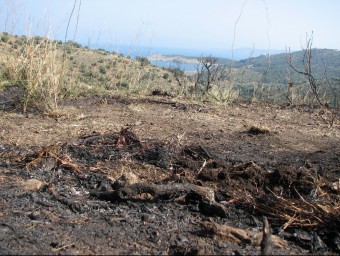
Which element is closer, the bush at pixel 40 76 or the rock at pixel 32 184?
the rock at pixel 32 184

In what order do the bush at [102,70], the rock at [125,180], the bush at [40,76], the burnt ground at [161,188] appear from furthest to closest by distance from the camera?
the bush at [102,70]
the bush at [40,76]
the rock at [125,180]
the burnt ground at [161,188]

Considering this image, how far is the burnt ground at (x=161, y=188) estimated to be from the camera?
1953 mm

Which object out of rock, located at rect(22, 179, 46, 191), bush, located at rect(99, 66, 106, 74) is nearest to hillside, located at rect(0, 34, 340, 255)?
rock, located at rect(22, 179, 46, 191)

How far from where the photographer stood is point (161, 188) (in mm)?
2410

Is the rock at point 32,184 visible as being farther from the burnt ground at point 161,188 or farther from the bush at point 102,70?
the bush at point 102,70

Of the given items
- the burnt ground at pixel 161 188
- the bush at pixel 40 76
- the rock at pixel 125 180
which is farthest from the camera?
the bush at pixel 40 76

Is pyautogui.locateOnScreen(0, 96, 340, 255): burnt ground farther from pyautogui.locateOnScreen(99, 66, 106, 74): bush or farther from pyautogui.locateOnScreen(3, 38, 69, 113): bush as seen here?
pyautogui.locateOnScreen(99, 66, 106, 74): bush

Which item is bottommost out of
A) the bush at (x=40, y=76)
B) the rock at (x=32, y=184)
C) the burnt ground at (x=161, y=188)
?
the rock at (x=32, y=184)

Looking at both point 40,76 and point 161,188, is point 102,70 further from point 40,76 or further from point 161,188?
point 161,188

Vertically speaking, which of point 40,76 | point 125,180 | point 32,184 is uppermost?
point 40,76

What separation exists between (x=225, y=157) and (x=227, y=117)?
1969 millimetres

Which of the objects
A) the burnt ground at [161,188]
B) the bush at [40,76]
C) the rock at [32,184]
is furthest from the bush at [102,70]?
the rock at [32,184]

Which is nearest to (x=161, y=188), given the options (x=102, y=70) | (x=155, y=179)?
(x=155, y=179)

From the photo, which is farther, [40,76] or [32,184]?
[40,76]
